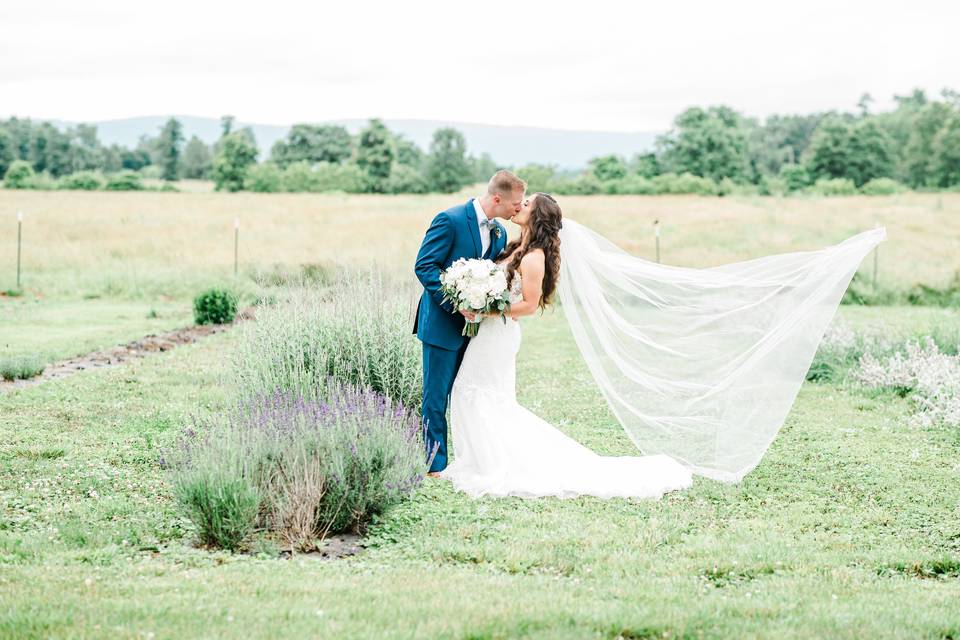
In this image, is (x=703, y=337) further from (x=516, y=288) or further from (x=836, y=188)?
(x=836, y=188)

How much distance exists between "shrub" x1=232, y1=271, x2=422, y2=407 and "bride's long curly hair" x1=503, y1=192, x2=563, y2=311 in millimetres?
2059

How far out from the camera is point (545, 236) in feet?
25.8

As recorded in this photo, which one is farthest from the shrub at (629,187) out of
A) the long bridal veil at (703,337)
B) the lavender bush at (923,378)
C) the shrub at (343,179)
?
the long bridal veil at (703,337)

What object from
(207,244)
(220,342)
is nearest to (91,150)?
(207,244)

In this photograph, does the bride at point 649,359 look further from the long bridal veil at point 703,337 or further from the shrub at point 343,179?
the shrub at point 343,179

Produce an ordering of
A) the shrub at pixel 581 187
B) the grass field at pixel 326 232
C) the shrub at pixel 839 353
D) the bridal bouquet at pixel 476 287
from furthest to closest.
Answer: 1. the shrub at pixel 581 187
2. the grass field at pixel 326 232
3. the shrub at pixel 839 353
4. the bridal bouquet at pixel 476 287

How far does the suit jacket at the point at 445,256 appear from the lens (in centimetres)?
785

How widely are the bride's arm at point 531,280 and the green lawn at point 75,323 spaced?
8.69 metres

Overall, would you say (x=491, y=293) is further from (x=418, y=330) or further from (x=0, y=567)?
(x=0, y=567)

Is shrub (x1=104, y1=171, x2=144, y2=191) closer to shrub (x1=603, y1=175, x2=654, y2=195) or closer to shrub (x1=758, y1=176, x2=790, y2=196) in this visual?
shrub (x1=603, y1=175, x2=654, y2=195)

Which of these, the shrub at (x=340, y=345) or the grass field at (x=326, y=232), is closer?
the shrub at (x=340, y=345)

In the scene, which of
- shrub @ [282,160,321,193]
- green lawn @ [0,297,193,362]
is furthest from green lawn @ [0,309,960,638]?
shrub @ [282,160,321,193]

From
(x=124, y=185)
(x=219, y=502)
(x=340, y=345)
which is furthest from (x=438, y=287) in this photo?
(x=124, y=185)

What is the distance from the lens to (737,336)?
330 inches
